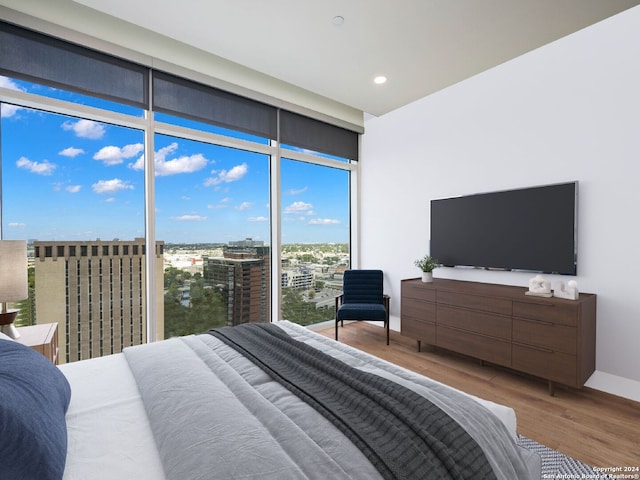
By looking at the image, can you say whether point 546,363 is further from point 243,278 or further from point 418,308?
point 243,278

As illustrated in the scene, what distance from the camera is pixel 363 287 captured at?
4.19 m

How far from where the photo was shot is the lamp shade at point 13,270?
1938 mm

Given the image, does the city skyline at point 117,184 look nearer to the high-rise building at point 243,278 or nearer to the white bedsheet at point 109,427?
the high-rise building at point 243,278

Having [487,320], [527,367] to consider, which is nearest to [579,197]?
[487,320]

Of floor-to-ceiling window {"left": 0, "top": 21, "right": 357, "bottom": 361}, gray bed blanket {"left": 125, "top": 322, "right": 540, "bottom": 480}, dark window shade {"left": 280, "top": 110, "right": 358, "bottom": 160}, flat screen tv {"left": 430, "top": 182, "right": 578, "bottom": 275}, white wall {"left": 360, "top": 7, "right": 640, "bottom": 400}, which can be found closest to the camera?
gray bed blanket {"left": 125, "top": 322, "right": 540, "bottom": 480}

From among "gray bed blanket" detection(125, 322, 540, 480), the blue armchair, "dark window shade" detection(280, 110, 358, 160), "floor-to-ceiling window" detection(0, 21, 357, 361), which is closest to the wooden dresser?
the blue armchair

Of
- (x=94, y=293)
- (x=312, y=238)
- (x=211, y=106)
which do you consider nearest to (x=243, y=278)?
(x=312, y=238)

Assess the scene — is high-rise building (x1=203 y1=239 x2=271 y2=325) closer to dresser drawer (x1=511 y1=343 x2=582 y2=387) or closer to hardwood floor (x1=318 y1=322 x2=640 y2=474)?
hardwood floor (x1=318 y1=322 x2=640 y2=474)

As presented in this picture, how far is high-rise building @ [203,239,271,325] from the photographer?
360cm

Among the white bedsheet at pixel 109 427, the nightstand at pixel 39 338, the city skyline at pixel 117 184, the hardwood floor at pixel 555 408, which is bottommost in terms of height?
the hardwood floor at pixel 555 408

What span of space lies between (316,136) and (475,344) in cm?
308

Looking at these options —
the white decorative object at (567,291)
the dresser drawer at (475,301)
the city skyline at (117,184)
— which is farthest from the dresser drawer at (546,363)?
the city skyline at (117,184)

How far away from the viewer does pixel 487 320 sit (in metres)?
2.91

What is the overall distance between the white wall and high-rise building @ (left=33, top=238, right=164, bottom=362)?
9.96ft
